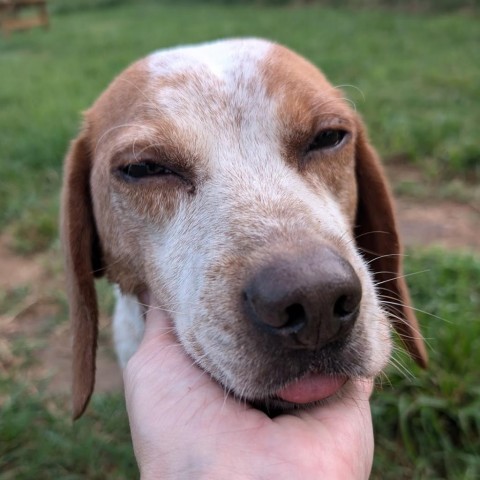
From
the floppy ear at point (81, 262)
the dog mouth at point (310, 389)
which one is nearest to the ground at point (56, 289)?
the floppy ear at point (81, 262)

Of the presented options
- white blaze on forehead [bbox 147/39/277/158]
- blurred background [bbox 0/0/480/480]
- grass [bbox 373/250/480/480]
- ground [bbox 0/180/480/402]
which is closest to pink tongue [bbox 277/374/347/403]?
blurred background [bbox 0/0/480/480]

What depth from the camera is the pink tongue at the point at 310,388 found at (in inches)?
77.1

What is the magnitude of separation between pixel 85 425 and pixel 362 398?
1998mm

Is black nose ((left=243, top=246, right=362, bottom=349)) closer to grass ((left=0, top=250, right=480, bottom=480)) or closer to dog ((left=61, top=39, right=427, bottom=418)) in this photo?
dog ((left=61, top=39, right=427, bottom=418))

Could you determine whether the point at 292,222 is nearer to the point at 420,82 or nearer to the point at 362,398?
the point at 362,398

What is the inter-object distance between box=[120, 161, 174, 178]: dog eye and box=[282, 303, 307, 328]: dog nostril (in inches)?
42.2

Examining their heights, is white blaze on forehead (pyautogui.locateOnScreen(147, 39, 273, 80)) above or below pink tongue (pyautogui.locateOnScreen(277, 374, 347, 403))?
above

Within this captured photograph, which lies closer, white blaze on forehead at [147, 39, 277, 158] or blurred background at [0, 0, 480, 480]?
white blaze on forehead at [147, 39, 277, 158]

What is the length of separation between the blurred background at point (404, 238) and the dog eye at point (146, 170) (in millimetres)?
1293

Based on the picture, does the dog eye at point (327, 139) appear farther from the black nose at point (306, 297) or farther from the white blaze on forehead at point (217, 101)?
the black nose at point (306, 297)

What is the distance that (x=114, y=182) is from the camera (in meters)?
2.71

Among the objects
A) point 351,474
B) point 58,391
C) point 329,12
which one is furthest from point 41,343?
point 329,12

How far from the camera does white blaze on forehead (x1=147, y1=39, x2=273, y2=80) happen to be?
2.73 meters

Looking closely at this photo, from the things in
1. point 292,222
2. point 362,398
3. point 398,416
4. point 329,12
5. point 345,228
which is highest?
point 292,222
